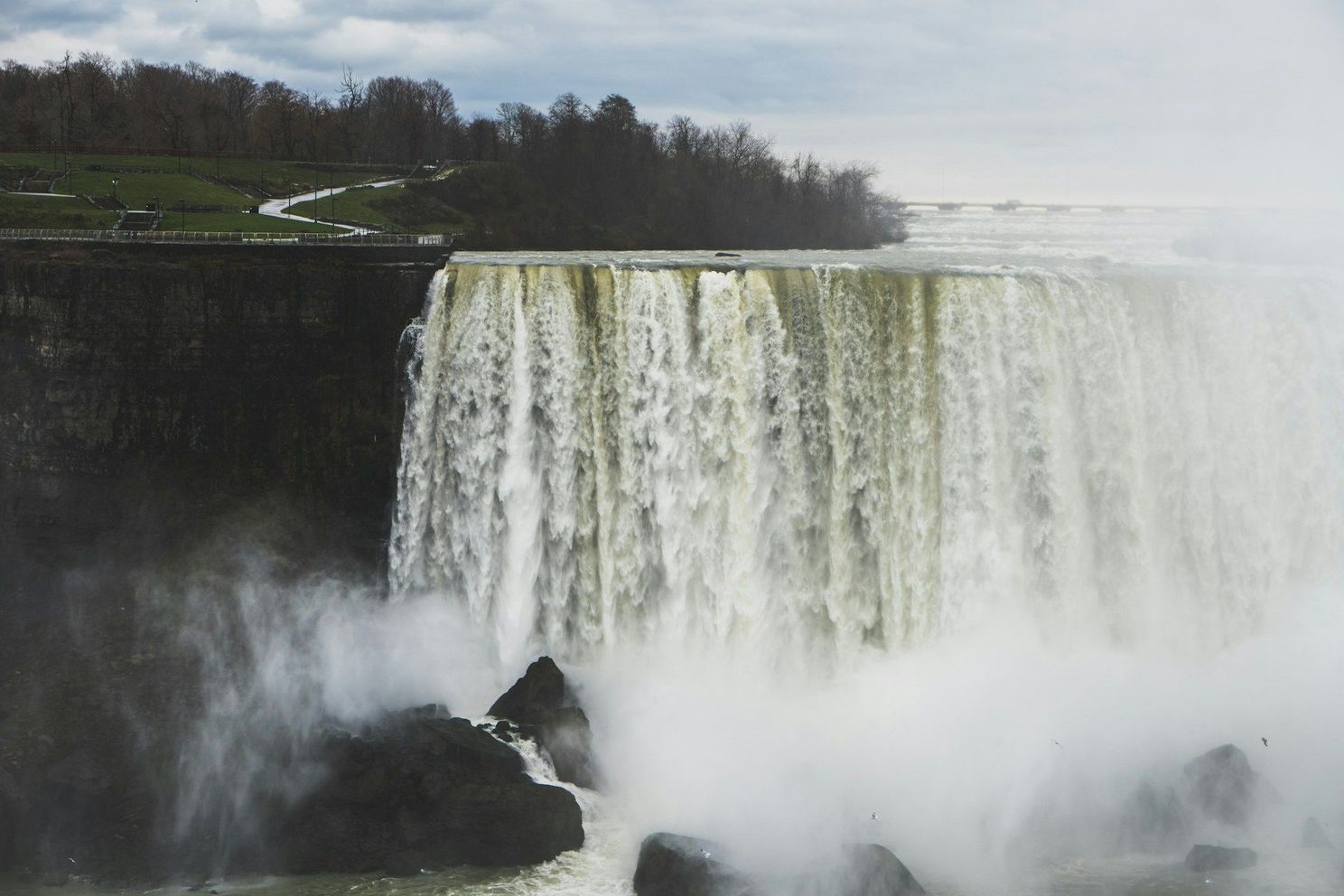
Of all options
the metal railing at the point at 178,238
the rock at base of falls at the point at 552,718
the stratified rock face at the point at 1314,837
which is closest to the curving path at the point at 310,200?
the metal railing at the point at 178,238

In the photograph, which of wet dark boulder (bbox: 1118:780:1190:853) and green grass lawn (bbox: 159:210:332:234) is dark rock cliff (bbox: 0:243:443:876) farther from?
wet dark boulder (bbox: 1118:780:1190:853)

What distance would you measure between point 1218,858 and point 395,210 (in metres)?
43.5

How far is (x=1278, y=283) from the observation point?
1271 inches

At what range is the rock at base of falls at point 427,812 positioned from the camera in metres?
23.5

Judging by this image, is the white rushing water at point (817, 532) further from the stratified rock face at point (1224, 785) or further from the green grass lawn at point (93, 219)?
the green grass lawn at point (93, 219)

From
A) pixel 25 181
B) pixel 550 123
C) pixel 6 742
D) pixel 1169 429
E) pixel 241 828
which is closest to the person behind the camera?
pixel 241 828

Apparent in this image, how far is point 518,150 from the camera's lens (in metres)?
68.0

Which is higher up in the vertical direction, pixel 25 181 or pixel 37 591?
pixel 25 181

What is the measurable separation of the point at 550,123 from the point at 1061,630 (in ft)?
155

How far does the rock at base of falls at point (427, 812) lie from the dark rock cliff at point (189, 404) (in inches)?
258

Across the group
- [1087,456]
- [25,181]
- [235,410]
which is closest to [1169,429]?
[1087,456]

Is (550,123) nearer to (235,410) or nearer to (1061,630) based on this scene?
(235,410)

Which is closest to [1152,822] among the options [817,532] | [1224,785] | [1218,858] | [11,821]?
[1218,858]

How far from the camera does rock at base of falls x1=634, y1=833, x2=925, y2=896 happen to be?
21203 mm
